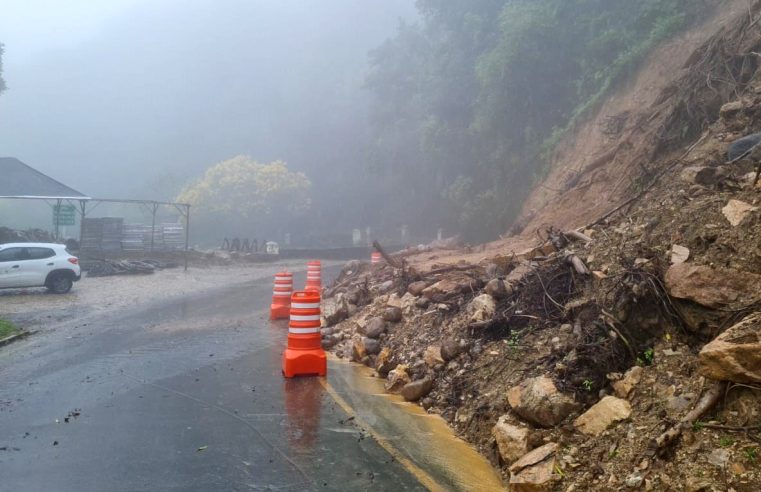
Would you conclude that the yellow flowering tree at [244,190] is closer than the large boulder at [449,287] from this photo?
No

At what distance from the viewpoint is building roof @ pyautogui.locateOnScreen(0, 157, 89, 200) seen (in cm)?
2695

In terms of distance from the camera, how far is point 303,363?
7.94m

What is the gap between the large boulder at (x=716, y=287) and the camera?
4.94m

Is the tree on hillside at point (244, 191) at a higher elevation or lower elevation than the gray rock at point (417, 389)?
higher

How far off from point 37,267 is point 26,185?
12.8m

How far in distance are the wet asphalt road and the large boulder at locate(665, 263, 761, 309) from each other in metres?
3.07

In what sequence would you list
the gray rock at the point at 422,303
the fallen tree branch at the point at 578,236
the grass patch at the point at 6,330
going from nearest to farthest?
the fallen tree branch at the point at 578,236 < the gray rock at the point at 422,303 < the grass patch at the point at 6,330

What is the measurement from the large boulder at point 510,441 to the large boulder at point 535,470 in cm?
11

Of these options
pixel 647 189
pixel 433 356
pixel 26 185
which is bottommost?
pixel 433 356

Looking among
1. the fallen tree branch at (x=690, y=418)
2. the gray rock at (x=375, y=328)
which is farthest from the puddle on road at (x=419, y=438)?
the gray rock at (x=375, y=328)

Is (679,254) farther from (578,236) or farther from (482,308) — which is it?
(578,236)

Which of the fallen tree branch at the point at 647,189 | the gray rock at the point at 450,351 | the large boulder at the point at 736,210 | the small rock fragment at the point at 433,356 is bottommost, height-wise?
the small rock fragment at the point at 433,356

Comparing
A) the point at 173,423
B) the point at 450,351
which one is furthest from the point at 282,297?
the point at 173,423

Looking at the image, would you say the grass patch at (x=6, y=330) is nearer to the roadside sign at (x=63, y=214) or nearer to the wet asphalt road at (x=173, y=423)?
the wet asphalt road at (x=173, y=423)
